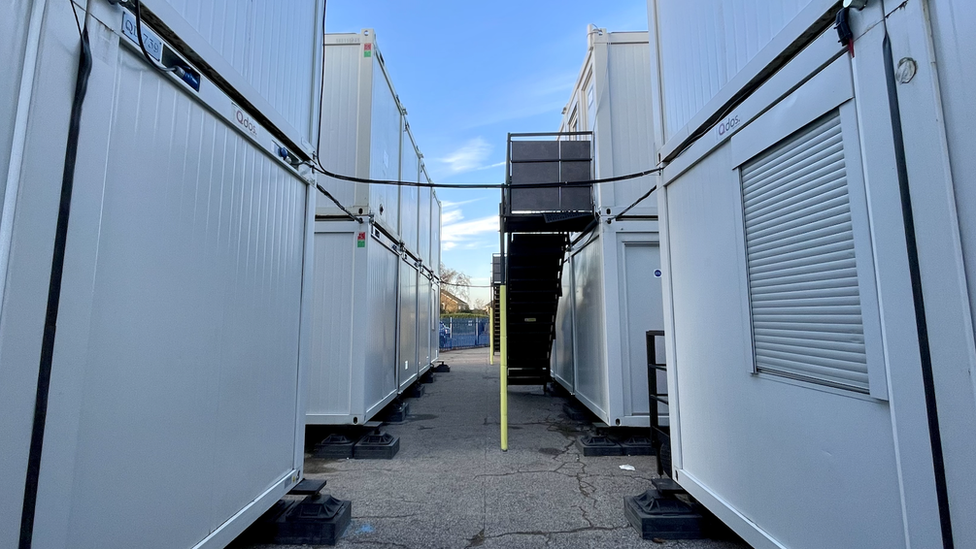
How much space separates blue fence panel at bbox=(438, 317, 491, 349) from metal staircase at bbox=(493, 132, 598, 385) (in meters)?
16.2

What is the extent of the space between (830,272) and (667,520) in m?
1.97

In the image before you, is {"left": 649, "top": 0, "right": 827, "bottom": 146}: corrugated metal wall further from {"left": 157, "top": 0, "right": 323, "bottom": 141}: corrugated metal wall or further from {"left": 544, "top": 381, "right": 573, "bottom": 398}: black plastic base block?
{"left": 544, "top": 381, "right": 573, "bottom": 398}: black plastic base block

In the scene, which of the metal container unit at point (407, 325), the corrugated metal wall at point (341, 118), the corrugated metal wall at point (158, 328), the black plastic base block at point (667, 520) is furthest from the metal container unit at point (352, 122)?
the black plastic base block at point (667, 520)

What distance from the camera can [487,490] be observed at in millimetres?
3686

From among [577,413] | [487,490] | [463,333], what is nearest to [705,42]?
[487,490]

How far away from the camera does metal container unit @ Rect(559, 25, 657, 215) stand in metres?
5.32

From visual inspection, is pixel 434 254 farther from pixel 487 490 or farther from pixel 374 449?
pixel 487 490

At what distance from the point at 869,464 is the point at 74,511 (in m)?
2.67

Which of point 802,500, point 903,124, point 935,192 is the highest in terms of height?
point 903,124

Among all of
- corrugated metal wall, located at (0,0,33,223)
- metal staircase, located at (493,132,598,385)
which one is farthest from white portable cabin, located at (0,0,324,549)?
metal staircase, located at (493,132,598,385)

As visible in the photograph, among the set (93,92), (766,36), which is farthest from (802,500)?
(93,92)

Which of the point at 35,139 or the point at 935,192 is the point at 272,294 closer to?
the point at 35,139

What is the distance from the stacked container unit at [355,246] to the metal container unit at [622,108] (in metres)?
2.77

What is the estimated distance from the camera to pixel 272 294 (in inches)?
104
